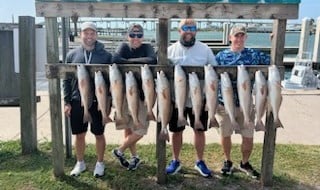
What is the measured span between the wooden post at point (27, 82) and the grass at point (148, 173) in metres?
0.22

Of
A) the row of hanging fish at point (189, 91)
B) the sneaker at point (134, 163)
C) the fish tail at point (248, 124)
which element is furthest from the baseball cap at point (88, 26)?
the fish tail at point (248, 124)

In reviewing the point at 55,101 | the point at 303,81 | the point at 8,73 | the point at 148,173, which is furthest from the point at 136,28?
the point at 303,81

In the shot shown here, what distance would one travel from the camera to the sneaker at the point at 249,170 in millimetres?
4441

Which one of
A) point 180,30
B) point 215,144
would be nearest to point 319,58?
point 215,144

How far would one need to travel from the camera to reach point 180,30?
13.8ft

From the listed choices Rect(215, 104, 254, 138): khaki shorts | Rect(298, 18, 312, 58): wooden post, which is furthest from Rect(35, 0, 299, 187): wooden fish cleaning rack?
Rect(298, 18, 312, 58): wooden post

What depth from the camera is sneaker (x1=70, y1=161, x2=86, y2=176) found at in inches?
174

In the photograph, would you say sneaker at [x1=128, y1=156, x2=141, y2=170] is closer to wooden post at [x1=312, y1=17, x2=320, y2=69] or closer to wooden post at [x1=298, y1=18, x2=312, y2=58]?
wooden post at [x1=298, y1=18, x2=312, y2=58]

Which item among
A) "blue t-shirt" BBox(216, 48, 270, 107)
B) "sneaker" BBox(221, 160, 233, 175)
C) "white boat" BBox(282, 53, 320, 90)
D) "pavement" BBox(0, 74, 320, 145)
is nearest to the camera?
"blue t-shirt" BBox(216, 48, 270, 107)

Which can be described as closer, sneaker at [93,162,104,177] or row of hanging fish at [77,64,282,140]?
row of hanging fish at [77,64,282,140]

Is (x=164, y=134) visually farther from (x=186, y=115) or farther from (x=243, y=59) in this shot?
(x=243, y=59)

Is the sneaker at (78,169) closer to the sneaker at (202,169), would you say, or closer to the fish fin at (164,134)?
the fish fin at (164,134)

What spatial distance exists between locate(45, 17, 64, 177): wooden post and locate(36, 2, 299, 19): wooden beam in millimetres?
320

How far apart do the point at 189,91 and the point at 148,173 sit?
1.24 m
